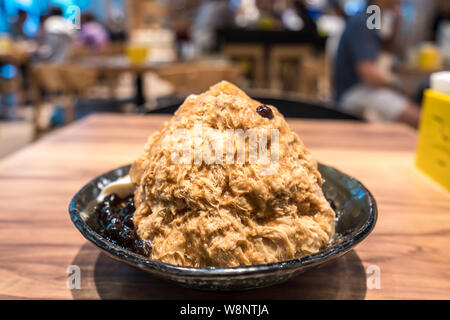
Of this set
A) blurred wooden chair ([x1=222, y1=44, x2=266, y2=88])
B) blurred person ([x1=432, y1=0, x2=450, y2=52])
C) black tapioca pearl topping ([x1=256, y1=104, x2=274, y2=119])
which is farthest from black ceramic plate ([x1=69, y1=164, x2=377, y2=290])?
blurred wooden chair ([x1=222, y1=44, x2=266, y2=88])

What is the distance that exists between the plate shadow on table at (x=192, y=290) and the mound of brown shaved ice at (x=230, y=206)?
0.18 ft

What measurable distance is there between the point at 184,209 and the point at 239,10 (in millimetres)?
9231

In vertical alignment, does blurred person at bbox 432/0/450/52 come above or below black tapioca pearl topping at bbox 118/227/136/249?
above

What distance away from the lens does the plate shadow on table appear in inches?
20.3

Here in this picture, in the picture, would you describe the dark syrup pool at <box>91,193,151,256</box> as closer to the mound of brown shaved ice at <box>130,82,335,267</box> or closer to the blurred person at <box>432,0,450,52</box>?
the mound of brown shaved ice at <box>130,82,335,267</box>

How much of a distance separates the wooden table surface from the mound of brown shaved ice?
71 millimetres

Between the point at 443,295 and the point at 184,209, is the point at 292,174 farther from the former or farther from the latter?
the point at 443,295

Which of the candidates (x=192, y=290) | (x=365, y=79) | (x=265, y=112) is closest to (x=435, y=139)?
(x=265, y=112)

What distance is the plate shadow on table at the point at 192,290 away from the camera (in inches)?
20.3

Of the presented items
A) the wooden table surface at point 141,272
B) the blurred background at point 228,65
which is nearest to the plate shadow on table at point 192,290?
the wooden table surface at point 141,272

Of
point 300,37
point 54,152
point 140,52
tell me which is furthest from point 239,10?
point 54,152

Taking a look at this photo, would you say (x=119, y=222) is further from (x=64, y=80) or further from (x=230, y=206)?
(x=64, y=80)

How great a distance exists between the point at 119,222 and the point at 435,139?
827 mm
